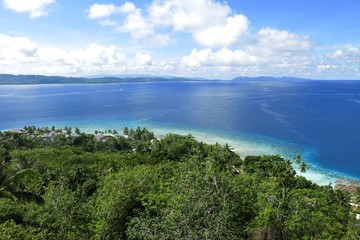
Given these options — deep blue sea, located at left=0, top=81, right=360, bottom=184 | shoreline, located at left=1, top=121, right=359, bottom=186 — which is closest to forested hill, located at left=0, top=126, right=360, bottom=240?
shoreline, located at left=1, top=121, right=359, bottom=186

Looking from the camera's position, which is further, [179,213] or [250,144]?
[250,144]

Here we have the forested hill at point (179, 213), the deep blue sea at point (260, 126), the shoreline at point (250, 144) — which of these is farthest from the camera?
the deep blue sea at point (260, 126)

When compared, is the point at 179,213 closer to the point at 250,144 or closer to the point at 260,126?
the point at 250,144

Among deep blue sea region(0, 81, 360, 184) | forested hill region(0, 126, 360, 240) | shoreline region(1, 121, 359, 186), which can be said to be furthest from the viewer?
deep blue sea region(0, 81, 360, 184)

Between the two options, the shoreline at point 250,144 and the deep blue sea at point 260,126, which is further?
the deep blue sea at point 260,126

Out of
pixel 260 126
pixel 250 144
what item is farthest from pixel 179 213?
pixel 260 126

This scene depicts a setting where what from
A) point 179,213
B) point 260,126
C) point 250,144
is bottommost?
point 250,144

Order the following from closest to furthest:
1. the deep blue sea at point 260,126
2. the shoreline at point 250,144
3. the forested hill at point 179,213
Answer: the forested hill at point 179,213 → the shoreline at point 250,144 → the deep blue sea at point 260,126

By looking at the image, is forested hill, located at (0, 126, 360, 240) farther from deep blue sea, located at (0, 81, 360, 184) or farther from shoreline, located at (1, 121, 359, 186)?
deep blue sea, located at (0, 81, 360, 184)

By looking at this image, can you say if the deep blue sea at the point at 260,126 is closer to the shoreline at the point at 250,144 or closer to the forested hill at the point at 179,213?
A: the shoreline at the point at 250,144

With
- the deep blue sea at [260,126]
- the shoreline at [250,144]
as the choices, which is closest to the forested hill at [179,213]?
the shoreline at [250,144]

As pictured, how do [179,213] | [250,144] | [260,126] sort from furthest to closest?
[260,126] → [250,144] → [179,213]
